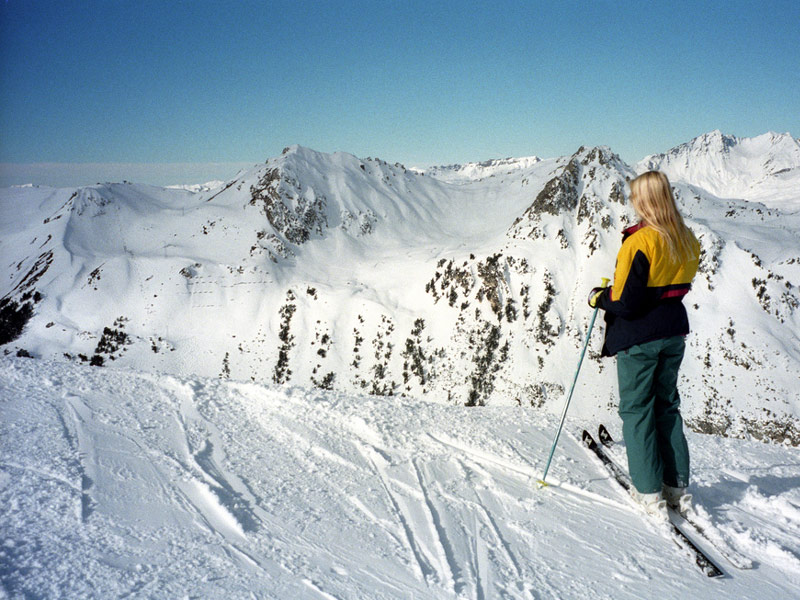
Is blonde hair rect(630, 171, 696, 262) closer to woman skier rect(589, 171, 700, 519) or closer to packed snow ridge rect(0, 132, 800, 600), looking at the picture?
woman skier rect(589, 171, 700, 519)

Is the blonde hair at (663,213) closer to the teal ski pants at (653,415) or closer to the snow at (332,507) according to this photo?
the teal ski pants at (653,415)

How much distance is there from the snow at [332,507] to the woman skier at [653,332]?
531mm

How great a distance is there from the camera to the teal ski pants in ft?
13.3

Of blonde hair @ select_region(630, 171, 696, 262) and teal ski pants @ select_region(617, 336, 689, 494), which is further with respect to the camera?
teal ski pants @ select_region(617, 336, 689, 494)

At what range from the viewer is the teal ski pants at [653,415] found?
4051 mm

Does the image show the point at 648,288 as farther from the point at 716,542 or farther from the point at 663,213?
the point at 716,542

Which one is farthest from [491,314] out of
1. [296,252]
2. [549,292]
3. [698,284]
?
[296,252]

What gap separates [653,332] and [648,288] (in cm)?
44

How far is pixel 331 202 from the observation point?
262 feet

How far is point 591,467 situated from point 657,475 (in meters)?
1.14

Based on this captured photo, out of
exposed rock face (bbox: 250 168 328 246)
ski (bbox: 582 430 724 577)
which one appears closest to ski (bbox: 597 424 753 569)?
ski (bbox: 582 430 724 577)

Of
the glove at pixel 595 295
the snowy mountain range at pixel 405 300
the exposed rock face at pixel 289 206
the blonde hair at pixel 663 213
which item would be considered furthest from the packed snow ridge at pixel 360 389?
the blonde hair at pixel 663 213

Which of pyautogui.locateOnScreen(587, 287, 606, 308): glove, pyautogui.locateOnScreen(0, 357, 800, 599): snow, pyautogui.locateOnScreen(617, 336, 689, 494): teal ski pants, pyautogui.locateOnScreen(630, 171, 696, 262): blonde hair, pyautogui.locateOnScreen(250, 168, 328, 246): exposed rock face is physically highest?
pyautogui.locateOnScreen(250, 168, 328, 246): exposed rock face

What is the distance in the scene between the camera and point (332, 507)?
389 cm
